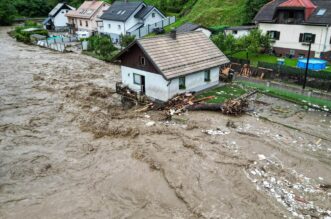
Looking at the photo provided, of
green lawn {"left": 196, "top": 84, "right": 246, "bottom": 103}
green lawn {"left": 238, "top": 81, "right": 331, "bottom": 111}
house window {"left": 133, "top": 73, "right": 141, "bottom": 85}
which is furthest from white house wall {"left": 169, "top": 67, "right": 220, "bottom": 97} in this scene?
house window {"left": 133, "top": 73, "right": 141, "bottom": 85}

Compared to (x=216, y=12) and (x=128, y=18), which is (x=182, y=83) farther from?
(x=216, y=12)

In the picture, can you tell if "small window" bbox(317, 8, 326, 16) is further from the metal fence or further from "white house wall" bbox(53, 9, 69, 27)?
"white house wall" bbox(53, 9, 69, 27)

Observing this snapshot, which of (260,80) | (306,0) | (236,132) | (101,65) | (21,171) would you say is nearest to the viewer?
(21,171)

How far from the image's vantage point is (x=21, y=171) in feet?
58.4

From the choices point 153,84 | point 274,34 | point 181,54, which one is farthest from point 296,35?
point 153,84

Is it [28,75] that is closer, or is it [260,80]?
[260,80]

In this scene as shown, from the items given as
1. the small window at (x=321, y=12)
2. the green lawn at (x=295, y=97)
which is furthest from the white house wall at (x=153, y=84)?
the small window at (x=321, y=12)

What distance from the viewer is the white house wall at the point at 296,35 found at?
109ft

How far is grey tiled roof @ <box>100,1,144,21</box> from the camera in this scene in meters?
53.3

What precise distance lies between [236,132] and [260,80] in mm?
11481

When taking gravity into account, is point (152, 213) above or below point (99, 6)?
below

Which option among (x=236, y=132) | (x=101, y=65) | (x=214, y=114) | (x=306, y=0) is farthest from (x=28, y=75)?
(x=306, y=0)

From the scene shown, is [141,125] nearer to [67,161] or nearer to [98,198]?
[67,161]

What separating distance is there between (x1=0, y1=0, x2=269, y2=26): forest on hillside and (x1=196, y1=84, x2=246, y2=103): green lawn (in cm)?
2347
